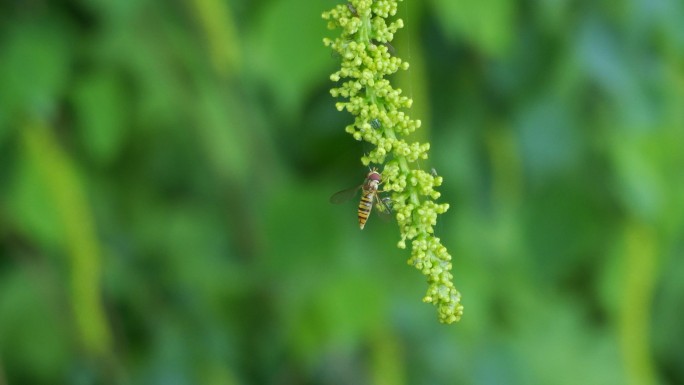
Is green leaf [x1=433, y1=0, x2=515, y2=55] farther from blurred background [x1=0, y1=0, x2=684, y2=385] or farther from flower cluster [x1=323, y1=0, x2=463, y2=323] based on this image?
flower cluster [x1=323, y1=0, x2=463, y2=323]

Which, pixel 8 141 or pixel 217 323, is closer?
pixel 8 141

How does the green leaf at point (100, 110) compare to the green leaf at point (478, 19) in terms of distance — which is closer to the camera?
the green leaf at point (478, 19)

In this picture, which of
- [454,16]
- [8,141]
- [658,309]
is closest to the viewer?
[454,16]

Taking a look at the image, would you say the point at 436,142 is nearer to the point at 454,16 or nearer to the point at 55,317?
the point at 454,16

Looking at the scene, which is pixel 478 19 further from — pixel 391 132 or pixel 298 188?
pixel 391 132

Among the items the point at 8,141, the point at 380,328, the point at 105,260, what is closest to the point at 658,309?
the point at 380,328

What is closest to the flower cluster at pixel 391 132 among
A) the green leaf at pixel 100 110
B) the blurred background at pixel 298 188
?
the blurred background at pixel 298 188

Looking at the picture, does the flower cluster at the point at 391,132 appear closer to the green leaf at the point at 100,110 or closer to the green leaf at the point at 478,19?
the green leaf at the point at 478,19

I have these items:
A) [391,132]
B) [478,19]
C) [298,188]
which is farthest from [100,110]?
[391,132]
